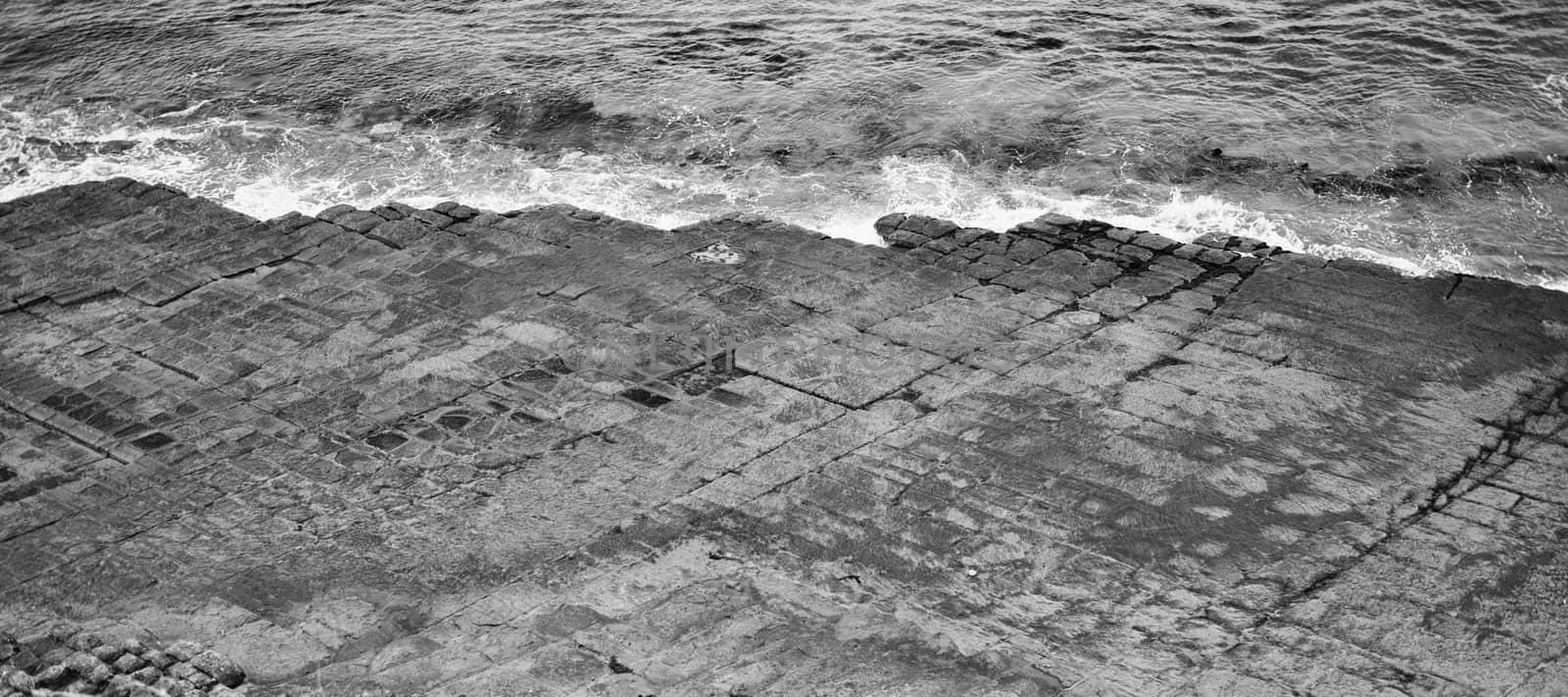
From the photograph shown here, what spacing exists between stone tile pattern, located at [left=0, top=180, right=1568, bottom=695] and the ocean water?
2.76m

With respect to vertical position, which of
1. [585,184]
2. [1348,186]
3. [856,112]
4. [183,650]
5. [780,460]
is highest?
[856,112]

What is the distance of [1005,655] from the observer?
9016 mm

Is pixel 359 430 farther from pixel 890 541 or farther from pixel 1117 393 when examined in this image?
pixel 1117 393

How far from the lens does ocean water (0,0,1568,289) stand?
16.9 metres

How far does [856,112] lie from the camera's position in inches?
779

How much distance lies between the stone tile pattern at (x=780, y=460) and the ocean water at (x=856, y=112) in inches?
109

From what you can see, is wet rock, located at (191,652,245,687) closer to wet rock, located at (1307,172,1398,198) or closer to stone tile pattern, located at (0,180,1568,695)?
stone tile pattern, located at (0,180,1568,695)

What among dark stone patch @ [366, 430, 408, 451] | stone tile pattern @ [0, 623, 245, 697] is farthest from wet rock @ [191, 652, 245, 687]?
dark stone patch @ [366, 430, 408, 451]

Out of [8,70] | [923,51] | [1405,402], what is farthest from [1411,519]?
[8,70]

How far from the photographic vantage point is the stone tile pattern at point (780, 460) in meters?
9.23

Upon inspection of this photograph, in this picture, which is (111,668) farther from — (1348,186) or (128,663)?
(1348,186)

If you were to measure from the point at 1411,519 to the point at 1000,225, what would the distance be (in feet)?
22.5

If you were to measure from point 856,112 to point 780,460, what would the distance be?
32.2 ft

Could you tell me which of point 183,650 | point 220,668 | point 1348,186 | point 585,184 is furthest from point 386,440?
point 1348,186
